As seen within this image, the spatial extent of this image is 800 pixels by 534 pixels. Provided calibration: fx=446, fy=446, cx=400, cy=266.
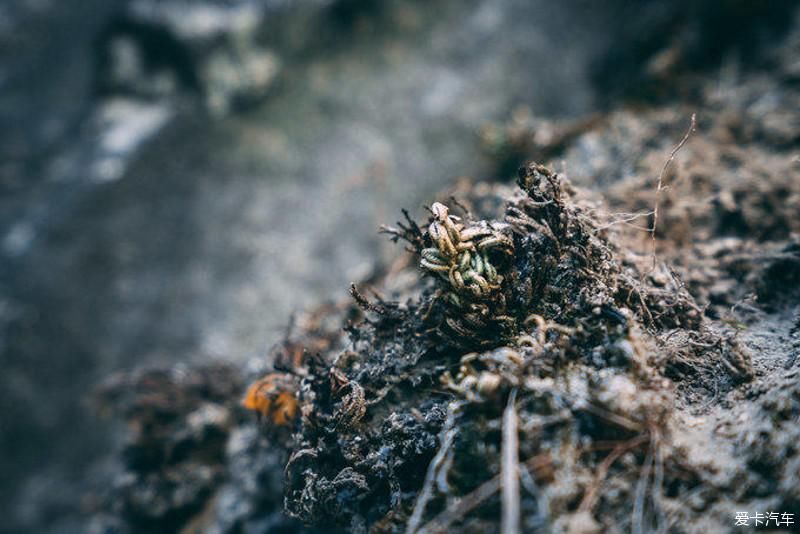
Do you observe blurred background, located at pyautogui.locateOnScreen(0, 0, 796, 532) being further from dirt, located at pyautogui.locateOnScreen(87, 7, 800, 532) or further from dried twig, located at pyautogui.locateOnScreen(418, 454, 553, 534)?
dried twig, located at pyautogui.locateOnScreen(418, 454, 553, 534)

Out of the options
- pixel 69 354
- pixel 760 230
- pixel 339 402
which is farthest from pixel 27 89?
pixel 760 230

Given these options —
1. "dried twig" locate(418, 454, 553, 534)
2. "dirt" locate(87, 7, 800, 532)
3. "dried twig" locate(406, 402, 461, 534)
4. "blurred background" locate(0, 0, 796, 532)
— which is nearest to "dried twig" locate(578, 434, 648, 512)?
"dirt" locate(87, 7, 800, 532)

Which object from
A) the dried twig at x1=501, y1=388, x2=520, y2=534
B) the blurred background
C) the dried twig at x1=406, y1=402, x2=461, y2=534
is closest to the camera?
the dried twig at x1=501, y1=388, x2=520, y2=534

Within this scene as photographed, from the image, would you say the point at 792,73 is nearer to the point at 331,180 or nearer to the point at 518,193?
the point at 518,193

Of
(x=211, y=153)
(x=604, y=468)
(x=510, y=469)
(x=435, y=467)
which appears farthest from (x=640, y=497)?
(x=211, y=153)

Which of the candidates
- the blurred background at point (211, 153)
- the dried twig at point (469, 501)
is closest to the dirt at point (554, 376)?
the dried twig at point (469, 501)
